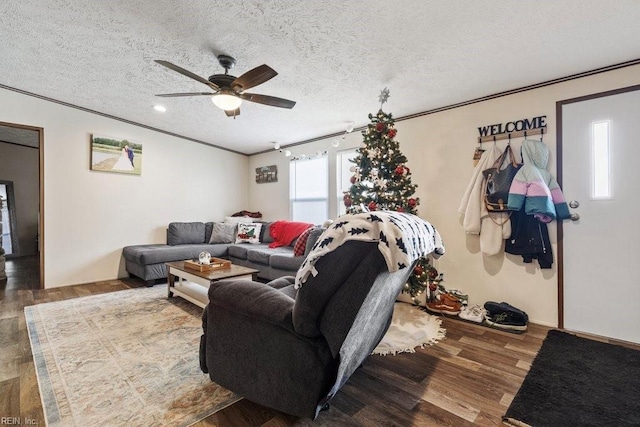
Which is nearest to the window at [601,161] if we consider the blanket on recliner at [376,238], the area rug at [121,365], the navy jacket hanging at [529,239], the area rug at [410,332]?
the navy jacket hanging at [529,239]

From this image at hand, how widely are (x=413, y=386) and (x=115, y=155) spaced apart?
4.97m

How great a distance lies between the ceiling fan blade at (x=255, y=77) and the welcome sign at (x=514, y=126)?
89.6 inches

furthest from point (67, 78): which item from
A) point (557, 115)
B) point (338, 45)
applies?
point (557, 115)

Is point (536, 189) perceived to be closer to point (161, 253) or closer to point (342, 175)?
point (342, 175)

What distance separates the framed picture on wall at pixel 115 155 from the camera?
423cm

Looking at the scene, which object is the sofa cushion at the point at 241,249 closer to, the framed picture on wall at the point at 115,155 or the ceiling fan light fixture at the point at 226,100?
the framed picture on wall at the point at 115,155

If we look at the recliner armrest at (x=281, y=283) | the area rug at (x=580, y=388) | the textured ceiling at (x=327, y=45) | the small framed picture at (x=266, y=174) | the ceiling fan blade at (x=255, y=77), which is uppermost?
the textured ceiling at (x=327, y=45)

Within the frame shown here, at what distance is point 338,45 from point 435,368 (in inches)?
101

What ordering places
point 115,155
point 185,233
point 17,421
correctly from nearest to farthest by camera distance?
1. point 17,421
2. point 115,155
3. point 185,233

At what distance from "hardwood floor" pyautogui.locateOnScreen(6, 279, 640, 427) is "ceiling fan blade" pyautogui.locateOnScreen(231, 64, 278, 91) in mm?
2241

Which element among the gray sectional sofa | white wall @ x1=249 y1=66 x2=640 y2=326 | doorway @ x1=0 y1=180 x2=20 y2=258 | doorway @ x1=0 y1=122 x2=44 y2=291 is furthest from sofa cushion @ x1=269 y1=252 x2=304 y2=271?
doorway @ x1=0 y1=180 x2=20 y2=258

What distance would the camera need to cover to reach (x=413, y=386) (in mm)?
1786

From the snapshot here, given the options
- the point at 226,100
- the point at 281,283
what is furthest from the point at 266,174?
the point at 281,283

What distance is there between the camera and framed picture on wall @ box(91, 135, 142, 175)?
13.9ft
